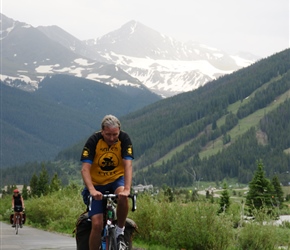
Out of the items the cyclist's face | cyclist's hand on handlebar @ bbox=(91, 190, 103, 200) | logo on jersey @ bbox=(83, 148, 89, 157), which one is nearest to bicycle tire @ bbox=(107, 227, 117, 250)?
cyclist's hand on handlebar @ bbox=(91, 190, 103, 200)

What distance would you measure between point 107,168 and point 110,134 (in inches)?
23.8

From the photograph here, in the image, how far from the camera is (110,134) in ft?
31.6

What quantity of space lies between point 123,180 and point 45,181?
97218mm

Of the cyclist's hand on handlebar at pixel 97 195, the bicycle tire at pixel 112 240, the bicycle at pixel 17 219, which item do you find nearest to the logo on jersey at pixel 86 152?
the cyclist's hand on handlebar at pixel 97 195

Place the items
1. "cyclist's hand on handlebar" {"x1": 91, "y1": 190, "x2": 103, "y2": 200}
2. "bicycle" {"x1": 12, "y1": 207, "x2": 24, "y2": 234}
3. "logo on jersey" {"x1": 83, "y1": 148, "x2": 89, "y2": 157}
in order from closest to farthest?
"cyclist's hand on handlebar" {"x1": 91, "y1": 190, "x2": 103, "y2": 200} → "logo on jersey" {"x1": 83, "y1": 148, "x2": 89, "y2": 157} → "bicycle" {"x1": 12, "y1": 207, "x2": 24, "y2": 234}

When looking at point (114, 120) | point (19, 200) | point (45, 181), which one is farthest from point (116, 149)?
point (45, 181)

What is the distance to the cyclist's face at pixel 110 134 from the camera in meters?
9.60

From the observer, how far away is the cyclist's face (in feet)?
31.5

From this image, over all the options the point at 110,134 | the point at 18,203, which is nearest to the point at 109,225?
the point at 110,134

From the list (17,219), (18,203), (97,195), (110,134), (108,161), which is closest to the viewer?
(97,195)

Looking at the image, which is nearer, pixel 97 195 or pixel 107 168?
pixel 97 195

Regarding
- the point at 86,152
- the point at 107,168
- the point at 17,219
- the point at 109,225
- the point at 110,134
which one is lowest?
the point at 17,219

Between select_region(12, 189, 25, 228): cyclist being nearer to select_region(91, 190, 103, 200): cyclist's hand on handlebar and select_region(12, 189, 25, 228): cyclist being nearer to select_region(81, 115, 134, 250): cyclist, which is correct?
select_region(81, 115, 134, 250): cyclist

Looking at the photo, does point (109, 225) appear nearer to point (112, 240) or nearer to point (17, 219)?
point (112, 240)
